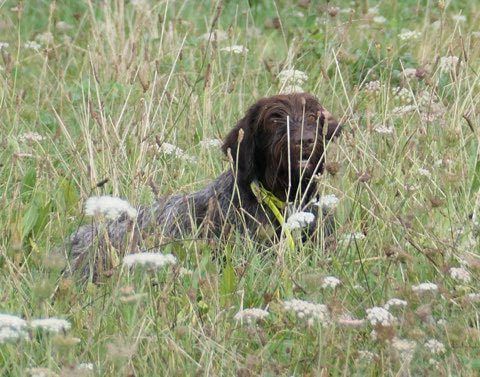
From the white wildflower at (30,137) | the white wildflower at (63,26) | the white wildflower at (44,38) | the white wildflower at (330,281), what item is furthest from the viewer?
the white wildflower at (63,26)

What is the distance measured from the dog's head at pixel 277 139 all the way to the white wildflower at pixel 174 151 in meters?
0.20

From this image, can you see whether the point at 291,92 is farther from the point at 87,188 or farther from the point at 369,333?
the point at 369,333

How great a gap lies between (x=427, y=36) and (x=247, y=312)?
4.96 metres

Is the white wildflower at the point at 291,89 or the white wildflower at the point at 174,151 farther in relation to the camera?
the white wildflower at the point at 291,89

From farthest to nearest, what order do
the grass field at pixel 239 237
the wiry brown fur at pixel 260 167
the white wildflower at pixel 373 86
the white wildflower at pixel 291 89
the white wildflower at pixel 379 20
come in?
the white wildflower at pixel 379 20
the white wildflower at pixel 373 86
the white wildflower at pixel 291 89
the wiry brown fur at pixel 260 167
the grass field at pixel 239 237

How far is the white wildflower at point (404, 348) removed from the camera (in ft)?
13.0

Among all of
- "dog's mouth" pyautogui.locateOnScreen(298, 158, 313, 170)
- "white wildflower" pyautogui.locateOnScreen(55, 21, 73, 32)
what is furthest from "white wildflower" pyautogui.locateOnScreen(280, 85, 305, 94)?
"white wildflower" pyautogui.locateOnScreen(55, 21, 73, 32)

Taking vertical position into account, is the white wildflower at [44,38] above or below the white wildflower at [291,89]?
below

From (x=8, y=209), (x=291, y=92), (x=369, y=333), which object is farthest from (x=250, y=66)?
(x=369, y=333)

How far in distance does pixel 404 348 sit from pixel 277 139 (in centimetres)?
280

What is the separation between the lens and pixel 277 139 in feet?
21.9

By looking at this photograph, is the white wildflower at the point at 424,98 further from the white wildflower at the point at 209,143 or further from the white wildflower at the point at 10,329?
the white wildflower at the point at 10,329

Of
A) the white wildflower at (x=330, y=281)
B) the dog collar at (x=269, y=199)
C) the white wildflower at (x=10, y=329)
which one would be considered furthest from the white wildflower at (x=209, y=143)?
the white wildflower at (x=10, y=329)

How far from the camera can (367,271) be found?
536cm
